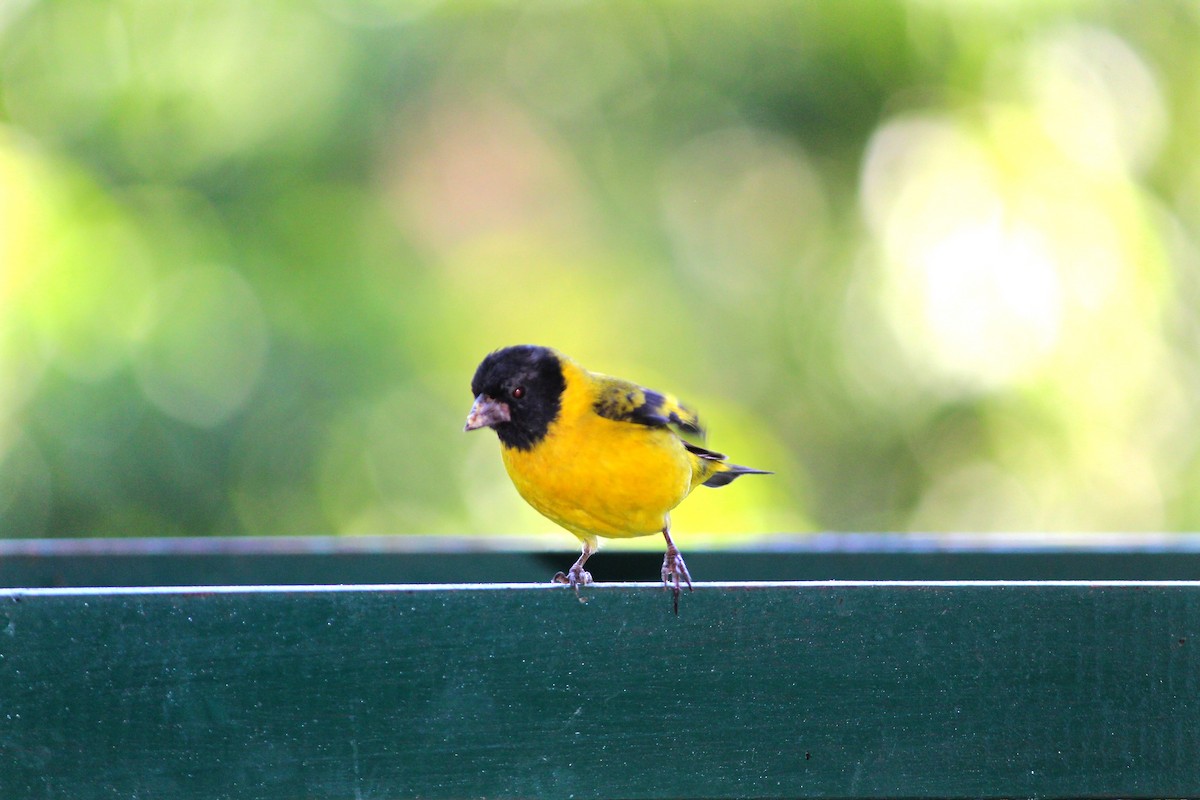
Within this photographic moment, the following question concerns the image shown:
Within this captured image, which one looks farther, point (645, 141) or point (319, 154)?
point (645, 141)

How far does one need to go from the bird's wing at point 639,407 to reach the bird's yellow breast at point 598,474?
3 centimetres

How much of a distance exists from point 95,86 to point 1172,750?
580 cm

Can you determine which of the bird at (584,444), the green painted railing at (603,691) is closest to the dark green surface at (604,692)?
the green painted railing at (603,691)

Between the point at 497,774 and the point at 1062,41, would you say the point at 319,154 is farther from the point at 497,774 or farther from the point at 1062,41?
the point at 497,774

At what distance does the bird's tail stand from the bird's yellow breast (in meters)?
0.38

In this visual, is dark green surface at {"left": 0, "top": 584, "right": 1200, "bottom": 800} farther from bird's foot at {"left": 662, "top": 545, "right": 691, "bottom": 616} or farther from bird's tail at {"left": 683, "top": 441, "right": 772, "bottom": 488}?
bird's tail at {"left": 683, "top": 441, "right": 772, "bottom": 488}

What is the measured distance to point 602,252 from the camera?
7070mm

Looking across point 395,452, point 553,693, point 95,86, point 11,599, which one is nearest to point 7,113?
point 95,86

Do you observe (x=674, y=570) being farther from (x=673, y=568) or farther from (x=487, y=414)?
(x=487, y=414)

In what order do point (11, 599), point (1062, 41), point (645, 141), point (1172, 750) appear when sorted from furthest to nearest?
point (645, 141) → point (1062, 41) → point (1172, 750) → point (11, 599)

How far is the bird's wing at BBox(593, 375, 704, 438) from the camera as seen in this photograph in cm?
346

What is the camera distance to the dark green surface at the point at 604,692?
7.40 feet

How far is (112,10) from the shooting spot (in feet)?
21.0

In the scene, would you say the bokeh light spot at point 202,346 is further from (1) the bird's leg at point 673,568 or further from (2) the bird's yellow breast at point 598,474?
(1) the bird's leg at point 673,568
